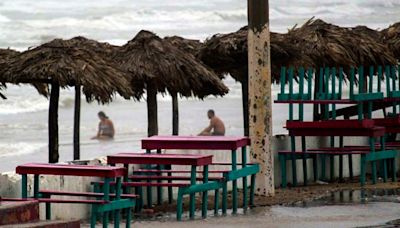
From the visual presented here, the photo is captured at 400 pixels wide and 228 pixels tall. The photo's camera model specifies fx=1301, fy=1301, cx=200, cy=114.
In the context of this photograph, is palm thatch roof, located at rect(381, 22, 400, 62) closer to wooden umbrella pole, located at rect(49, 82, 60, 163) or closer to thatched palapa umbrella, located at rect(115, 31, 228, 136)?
thatched palapa umbrella, located at rect(115, 31, 228, 136)

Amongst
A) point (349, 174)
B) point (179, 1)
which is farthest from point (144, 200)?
point (179, 1)

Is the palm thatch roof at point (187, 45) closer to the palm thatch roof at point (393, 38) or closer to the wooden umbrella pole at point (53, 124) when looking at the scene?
the wooden umbrella pole at point (53, 124)

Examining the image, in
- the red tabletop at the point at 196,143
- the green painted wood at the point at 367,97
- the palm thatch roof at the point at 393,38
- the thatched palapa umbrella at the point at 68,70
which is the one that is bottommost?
the red tabletop at the point at 196,143

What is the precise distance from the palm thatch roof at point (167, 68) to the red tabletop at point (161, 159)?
4338mm

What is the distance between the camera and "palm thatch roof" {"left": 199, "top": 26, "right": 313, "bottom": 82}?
18.8 m

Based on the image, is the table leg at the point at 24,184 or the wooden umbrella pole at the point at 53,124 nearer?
the table leg at the point at 24,184

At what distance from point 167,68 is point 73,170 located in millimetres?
6281

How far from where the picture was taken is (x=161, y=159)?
13.1 m

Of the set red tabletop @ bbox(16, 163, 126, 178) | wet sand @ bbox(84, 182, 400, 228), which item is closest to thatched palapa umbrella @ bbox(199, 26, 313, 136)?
wet sand @ bbox(84, 182, 400, 228)

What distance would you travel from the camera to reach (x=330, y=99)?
666 inches

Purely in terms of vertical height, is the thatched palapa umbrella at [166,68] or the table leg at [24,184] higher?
the thatched palapa umbrella at [166,68]

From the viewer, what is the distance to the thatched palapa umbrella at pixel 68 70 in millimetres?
15961

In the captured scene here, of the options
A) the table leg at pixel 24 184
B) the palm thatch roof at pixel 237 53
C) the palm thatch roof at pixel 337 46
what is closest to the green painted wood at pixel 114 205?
the table leg at pixel 24 184

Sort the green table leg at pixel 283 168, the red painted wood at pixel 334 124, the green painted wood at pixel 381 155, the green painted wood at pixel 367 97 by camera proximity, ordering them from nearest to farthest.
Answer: the green painted wood at pixel 367 97
the red painted wood at pixel 334 124
the green painted wood at pixel 381 155
the green table leg at pixel 283 168
